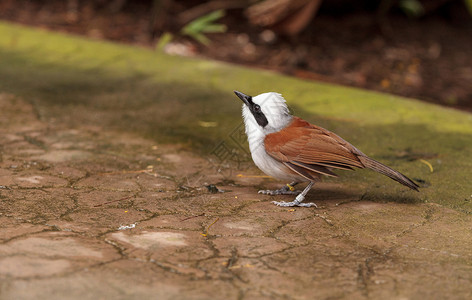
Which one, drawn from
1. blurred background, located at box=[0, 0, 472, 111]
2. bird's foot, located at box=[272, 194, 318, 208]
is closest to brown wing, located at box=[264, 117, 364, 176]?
bird's foot, located at box=[272, 194, 318, 208]

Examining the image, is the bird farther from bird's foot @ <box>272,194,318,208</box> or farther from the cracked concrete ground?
the cracked concrete ground

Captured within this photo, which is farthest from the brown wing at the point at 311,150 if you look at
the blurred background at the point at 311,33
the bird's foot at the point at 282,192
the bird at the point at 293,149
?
the blurred background at the point at 311,33

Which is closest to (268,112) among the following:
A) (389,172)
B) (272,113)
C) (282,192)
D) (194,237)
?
(272,113)

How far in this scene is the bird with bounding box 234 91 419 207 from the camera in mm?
3887

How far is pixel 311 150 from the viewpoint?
392 cm

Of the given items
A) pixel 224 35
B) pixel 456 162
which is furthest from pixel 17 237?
pixel 224 35

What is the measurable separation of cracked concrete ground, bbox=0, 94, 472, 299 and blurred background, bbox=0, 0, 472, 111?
13.9ft

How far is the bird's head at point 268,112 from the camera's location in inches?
158

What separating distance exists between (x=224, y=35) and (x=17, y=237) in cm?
671

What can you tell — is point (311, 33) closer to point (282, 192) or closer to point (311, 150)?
point (282, 192)

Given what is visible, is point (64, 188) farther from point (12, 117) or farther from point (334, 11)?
point (334, 11)

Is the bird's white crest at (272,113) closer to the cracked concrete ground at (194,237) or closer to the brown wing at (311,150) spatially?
the brown wing at (311,150)

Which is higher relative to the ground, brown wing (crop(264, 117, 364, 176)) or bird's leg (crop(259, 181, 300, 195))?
brown wing (crop(264, 117, 364, 176))

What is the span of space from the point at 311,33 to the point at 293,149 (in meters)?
6.06
